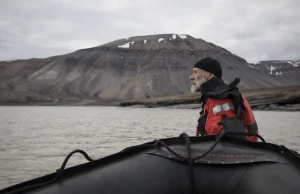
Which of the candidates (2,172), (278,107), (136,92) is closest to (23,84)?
(136,92)

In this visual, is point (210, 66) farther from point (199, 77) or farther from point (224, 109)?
point (224, 109)

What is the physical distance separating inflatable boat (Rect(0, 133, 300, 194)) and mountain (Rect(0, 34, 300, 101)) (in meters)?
129

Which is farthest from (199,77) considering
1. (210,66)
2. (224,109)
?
(224,109)

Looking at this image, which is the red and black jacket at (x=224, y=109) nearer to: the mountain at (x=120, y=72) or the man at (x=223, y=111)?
the man at (x=223, y=111)

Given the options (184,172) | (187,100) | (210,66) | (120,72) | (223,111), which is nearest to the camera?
(184,172)

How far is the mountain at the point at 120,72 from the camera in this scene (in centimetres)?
14438

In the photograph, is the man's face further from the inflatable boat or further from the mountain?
the mountain

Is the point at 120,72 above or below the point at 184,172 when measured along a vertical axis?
above

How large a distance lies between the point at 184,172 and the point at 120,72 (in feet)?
520

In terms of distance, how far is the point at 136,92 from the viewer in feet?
476

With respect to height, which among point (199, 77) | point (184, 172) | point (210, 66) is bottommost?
point (184, 172)

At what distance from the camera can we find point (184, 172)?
8.48ft

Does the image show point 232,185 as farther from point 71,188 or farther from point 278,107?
point 278,107

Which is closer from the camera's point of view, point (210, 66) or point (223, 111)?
point (223, 111)
